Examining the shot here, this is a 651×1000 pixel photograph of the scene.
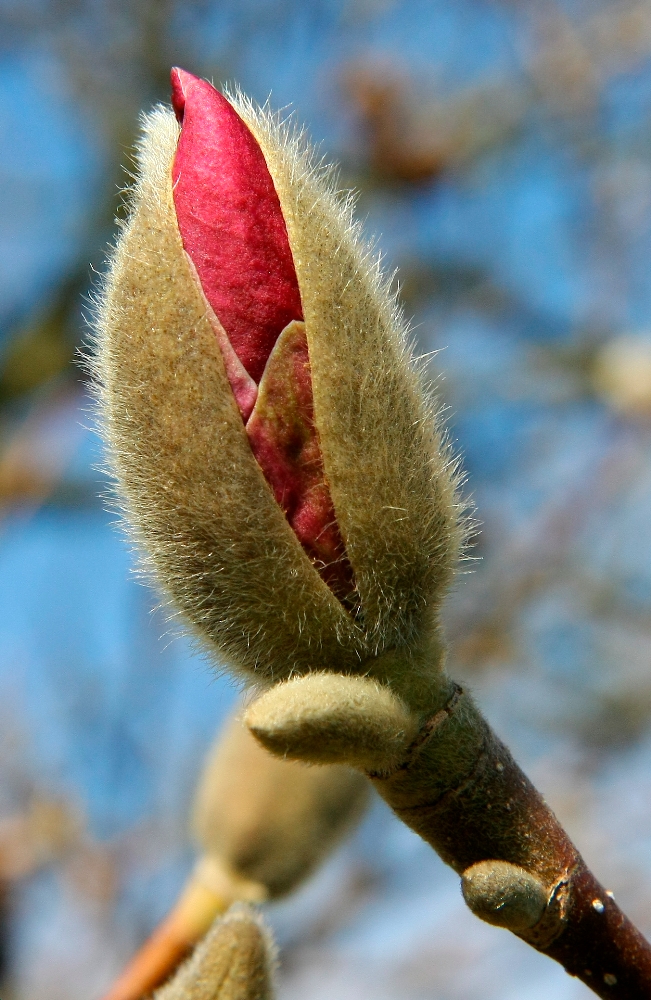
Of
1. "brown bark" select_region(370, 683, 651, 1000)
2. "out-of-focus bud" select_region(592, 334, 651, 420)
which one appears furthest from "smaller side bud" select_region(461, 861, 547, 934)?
"out-of-focus bud" select_region(592, 334, 651, 420)

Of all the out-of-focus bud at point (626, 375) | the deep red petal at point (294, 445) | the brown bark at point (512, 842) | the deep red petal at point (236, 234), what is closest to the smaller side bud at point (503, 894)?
the brown bark at point (512, 842)

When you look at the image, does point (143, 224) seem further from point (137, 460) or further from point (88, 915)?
point (88, 915)

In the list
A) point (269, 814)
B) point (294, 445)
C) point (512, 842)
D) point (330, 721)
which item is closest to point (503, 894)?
point (512, 842)

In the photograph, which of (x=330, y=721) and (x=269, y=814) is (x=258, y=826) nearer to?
(x=269, y=814)

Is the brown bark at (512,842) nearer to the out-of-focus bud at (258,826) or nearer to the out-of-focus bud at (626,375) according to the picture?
the out-of-focus bud at (258,826)

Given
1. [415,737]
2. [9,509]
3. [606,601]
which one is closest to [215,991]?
[415,737]

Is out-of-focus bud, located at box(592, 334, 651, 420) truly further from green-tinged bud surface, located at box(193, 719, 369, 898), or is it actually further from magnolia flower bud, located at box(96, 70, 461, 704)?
magnolia flower bud, located at box(96, 70, 461, 704)
